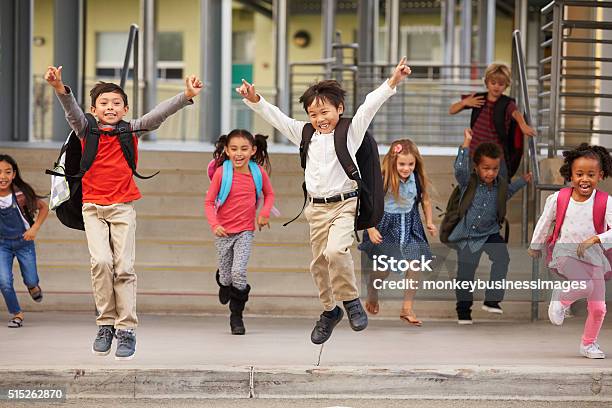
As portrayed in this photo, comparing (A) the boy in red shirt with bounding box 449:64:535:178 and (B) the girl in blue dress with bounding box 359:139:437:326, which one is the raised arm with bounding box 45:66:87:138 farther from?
(A) the boy in red shirt with bounding box 449:64:535:178

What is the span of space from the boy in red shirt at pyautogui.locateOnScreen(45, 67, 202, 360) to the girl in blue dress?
265 centimetres

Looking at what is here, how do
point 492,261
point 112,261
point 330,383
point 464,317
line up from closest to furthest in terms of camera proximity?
point 330,383
point 112,261
point 464,317
point 492,261

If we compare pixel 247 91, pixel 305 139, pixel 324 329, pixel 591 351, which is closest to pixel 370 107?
pixel 305 139

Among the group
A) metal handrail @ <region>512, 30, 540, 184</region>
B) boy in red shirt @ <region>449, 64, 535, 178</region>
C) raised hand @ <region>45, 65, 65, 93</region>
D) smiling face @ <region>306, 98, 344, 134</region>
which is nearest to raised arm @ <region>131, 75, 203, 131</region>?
raised hand @ <region>45, 65, 65, 93</region>

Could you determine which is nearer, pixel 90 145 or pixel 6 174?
pixel 90 145

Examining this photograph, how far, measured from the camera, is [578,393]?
733 centimetres

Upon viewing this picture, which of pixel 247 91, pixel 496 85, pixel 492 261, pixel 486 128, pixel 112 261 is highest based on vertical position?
pixel 496 85

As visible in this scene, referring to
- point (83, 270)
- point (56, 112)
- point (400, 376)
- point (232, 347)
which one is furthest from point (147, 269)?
point (56, 112)

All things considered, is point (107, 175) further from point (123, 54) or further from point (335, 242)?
point (123, 54)

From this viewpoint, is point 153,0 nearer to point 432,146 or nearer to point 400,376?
point 432,146

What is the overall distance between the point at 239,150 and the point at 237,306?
1.20 m

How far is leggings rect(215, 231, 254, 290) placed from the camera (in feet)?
30.6

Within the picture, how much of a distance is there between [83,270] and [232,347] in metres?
2.82

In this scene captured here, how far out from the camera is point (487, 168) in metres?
10.2
